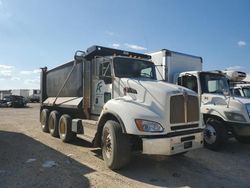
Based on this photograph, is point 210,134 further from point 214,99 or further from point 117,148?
point 117,148

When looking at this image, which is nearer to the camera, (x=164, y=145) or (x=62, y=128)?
(x=164, y=145)

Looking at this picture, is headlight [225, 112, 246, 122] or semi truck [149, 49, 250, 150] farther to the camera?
semi truck [149, 49, 250, 150]

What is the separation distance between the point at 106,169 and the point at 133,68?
279 centimetres

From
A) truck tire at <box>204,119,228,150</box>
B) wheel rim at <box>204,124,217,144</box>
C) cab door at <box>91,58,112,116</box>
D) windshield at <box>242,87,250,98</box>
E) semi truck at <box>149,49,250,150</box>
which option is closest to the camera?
cab door at <box>91,58,112,116</box>

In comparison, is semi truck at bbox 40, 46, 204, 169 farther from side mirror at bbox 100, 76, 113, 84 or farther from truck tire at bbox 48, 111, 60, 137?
truck tire at bbox 48, 111, 60, 137

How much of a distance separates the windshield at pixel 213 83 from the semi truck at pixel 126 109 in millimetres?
2286

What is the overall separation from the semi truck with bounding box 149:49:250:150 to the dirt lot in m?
0.65

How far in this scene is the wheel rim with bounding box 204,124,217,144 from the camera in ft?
28.2

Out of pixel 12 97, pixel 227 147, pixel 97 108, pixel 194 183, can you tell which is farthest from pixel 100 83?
pixel 12 97

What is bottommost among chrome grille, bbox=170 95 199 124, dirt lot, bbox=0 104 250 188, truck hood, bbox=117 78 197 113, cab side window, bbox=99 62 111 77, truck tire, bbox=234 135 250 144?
dirt lot, bbox=0 104 250 188

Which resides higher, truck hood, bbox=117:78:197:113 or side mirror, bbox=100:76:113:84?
side mirror, bbox=100:76:113:84

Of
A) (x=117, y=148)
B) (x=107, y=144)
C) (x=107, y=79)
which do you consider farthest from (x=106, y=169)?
(x=107, y=79)

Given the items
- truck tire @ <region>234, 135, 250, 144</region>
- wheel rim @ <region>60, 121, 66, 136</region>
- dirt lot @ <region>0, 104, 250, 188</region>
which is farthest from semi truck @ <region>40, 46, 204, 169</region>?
truck tire @ <region>234, 135, 250, 144</region>

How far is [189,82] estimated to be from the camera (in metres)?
9.52
